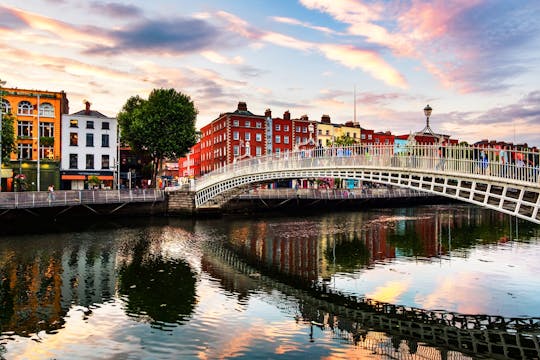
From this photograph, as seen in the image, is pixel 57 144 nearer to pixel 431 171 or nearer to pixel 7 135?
pixel 7 135

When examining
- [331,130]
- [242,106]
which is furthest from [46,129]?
[331,130]

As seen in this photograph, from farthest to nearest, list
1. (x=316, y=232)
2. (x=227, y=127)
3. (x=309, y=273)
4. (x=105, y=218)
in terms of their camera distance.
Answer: (x=227, y=127), (x=105, y=218), (x=316, y=232), (x=309, y=273)

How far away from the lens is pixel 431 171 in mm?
20203

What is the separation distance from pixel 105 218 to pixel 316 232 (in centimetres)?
2136

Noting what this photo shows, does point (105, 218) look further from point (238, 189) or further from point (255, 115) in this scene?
point (255, 115)

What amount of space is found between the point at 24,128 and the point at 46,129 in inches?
100

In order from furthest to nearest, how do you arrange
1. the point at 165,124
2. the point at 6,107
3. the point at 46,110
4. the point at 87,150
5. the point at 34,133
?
1. the point at 87,150
2. the point at 165,124
3. the point at 46,110
4. the point at 34,133
5. the point at 6,107

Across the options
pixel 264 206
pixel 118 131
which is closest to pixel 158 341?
pixel 264 206

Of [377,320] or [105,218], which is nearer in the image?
[377,320]

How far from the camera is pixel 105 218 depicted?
136 ft

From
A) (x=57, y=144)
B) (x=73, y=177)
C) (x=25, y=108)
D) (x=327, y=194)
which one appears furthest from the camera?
(x=327, y=194)

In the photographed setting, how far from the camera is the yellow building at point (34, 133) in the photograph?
169 ft

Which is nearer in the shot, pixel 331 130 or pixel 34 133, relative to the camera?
pixel 34 133

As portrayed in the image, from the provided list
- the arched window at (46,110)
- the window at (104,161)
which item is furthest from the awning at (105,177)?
the arched window at (46,110)
